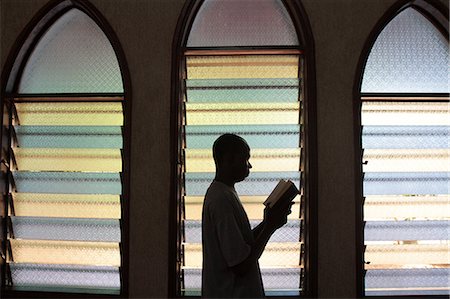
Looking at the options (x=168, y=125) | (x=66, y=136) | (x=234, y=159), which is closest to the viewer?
(x=234, y=159)

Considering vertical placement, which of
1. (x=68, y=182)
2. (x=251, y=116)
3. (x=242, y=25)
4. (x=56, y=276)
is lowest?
(x=56, y=276)

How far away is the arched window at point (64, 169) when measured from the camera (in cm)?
400

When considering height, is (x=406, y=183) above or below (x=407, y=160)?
below

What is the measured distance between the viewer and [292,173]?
3934 millimetres

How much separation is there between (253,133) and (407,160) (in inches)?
46.7

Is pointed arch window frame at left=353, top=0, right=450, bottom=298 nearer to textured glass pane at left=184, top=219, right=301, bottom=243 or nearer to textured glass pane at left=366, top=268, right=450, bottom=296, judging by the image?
textured glass pane at left=366, top=268, right=450, bottom=296

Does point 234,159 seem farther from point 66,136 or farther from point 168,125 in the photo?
point 66,136

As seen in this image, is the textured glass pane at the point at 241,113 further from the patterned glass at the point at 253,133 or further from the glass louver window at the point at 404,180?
the glass louver window at the point at 404,180

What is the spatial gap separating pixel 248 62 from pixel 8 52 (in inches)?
73.7

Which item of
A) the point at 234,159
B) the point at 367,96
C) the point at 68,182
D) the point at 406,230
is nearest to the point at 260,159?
the point at 367,96

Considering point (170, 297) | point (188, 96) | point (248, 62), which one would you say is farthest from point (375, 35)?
point (170, 297)

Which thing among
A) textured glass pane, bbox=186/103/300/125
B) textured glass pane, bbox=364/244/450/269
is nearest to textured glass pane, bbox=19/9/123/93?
textured glass pane, bbox=186/103/300/125

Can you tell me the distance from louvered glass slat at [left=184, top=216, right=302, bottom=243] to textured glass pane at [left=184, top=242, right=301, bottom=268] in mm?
37

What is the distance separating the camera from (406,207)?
13.0 ft
